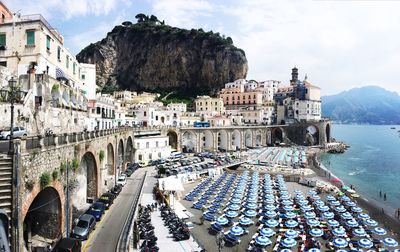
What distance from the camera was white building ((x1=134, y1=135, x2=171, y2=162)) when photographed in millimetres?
54031

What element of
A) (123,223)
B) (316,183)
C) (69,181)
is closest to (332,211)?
(316,183)

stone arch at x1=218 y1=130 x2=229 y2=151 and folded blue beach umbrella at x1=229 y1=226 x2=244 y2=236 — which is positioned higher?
stone arch at x1=218 y1=130 x2=229 y2=151

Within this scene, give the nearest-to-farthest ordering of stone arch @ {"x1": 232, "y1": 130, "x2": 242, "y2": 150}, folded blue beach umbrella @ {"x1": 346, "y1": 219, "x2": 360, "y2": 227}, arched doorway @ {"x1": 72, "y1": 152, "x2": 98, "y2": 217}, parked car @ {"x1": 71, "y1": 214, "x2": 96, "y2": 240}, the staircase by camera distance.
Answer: the staircase, parked car @ {"x1": 71, "y1": 214, "x2": 96, "y2": 240}, arched doorway @ {"x1": 72, "y1": 152, "x2": 98, "y2": 217}, folded blue beach umbrella @ {"x1": 346, "y1": 219, "x2": 360, "y2": 227}, stone arch @ {"x1": 232, "y1": 130, "x2": 242, "y2": 150}

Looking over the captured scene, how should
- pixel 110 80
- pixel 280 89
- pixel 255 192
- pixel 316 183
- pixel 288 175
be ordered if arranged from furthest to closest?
pixel 110 80 → pixel 280 89 → pixel 288 175 → pixel 316 183 → pixel 255 192

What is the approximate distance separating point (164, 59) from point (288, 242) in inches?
4815

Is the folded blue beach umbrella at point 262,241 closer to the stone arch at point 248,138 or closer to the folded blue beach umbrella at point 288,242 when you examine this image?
the folded blue beach umbrella at point 288,242

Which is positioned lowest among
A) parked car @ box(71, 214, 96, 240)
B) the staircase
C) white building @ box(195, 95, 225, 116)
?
parked car @ box(71, 214, 96, 240)

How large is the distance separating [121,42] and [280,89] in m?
80.3

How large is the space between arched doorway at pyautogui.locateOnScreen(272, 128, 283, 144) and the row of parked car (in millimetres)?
82788

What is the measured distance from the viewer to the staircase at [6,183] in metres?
11.5

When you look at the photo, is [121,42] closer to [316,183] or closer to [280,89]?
[280,89]

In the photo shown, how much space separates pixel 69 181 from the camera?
1733 centimetres

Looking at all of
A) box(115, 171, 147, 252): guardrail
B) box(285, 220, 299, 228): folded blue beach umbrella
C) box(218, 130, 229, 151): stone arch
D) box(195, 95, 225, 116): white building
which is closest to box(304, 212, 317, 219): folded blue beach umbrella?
box(285, 220, 299, 228): folded blue beach umbrella

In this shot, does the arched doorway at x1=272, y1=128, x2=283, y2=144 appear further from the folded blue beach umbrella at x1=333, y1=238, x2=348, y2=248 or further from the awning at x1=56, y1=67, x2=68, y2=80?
the awning at x1=56, y1=67, x2=68, y2=80
